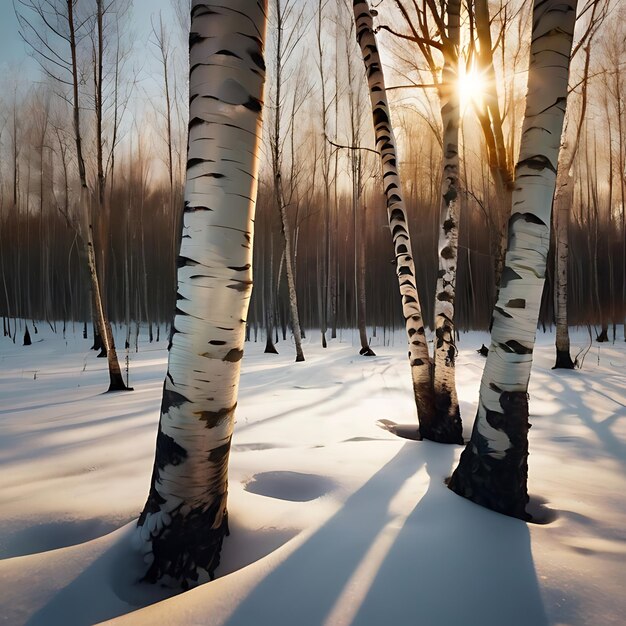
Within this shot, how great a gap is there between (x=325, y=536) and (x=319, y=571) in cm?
20

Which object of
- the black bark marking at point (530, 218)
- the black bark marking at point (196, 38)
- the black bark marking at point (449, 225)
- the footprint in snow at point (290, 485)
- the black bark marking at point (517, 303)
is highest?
the black bark marking at point (196, 38)

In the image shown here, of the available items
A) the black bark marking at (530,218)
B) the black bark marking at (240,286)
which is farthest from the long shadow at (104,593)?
the black bark marking at (530,218)

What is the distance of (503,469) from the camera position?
5.84 feet

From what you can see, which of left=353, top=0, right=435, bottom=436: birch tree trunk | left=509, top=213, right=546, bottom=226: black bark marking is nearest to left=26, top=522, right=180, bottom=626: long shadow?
left=509, top=213, right=546, bottom=226: black bark marking

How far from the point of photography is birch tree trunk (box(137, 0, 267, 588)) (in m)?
1.27

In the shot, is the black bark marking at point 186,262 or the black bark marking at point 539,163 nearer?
the black bark marking at point 186,262

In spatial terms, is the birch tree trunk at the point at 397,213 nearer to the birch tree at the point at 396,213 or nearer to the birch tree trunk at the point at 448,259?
the birch tree at the point at 396,213

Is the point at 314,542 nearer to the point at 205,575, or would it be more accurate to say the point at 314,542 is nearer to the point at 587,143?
the point at 205,575

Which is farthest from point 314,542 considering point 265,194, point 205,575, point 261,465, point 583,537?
point 265,194

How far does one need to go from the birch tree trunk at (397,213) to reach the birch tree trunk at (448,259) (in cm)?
14

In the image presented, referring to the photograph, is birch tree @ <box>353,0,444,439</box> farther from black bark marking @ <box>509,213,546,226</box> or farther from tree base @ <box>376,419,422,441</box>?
black bark marking @ <box>509,213,546,226</box>

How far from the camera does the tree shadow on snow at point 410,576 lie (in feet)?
3.27

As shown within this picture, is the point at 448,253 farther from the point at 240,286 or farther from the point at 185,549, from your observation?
the point at 185,549

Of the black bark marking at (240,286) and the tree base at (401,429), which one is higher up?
the black bark marking at (240,286)
